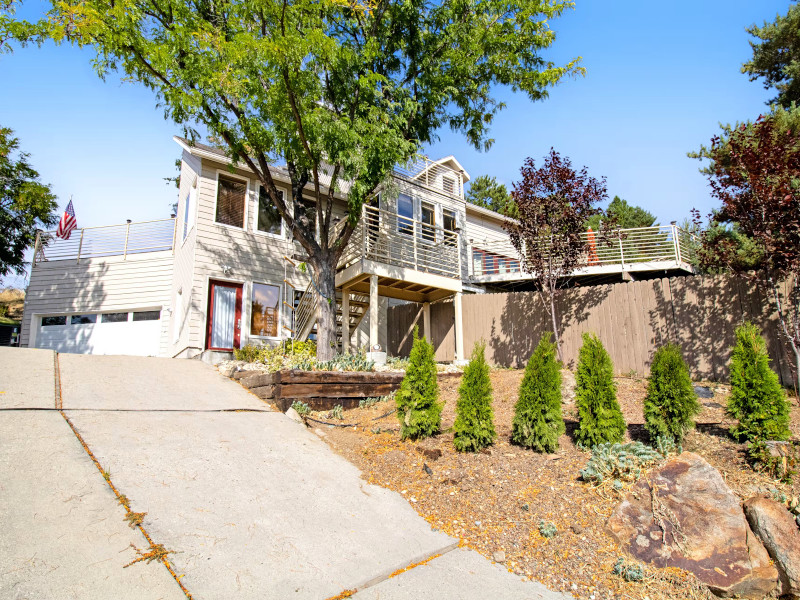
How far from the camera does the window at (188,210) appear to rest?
12733 mm

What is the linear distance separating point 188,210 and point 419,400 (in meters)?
10.3

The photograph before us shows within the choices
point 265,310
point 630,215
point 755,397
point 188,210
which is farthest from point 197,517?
point 630,215

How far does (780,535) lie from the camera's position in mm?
3738

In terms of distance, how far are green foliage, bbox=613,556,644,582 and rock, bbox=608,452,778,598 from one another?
0.18 metres

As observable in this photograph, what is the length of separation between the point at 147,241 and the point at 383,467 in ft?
40.2

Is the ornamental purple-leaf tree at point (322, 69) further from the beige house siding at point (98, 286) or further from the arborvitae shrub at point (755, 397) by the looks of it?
the arborvitae shrub at point (755, 397)

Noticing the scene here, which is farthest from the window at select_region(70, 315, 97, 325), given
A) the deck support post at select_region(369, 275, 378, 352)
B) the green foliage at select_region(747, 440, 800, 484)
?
the green foliage at select_region(747, 440, 800, 484)

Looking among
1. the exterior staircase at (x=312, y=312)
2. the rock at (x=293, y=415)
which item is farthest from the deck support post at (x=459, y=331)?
A: the rock at (x=293, y=415)

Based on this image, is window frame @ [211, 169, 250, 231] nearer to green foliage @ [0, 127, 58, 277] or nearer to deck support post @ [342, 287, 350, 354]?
deck support post @ [342, 287, 350, 354]

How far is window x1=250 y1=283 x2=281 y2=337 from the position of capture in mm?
12484

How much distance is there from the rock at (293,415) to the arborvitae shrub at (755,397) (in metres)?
5.63

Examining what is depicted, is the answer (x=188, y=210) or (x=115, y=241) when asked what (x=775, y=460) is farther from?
(x=115, y=241)

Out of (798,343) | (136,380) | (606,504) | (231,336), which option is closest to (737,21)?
(798,343)

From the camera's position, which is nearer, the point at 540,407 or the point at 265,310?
the point at 540,407
